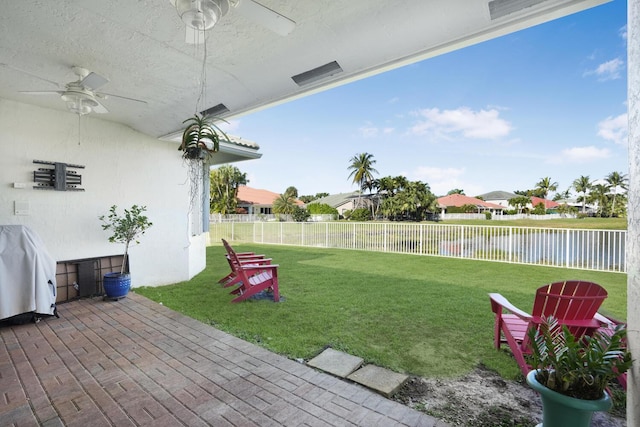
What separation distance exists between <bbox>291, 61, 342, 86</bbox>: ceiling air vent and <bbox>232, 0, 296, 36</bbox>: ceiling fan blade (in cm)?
116

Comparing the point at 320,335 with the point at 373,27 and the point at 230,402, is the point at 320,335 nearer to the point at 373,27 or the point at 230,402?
the point at 230,402

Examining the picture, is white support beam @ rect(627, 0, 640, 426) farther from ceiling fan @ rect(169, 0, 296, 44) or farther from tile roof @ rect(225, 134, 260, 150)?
tile roof @ rect(225, 134, 260, 150)

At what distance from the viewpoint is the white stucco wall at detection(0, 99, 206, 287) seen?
4.12m

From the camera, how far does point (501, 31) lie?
2291 mm

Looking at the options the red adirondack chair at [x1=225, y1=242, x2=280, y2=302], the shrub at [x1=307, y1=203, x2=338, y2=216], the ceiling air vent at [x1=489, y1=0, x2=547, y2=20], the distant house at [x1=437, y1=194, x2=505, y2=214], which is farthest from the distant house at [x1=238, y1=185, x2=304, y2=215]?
the ceiling air vent at [x1=489, y1=0, x2=547, y2=20]

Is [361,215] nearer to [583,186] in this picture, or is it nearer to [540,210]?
[540,210]

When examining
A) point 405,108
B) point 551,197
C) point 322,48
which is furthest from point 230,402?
point 551,197

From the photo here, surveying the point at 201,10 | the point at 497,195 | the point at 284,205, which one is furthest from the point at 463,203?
the point at 201,10

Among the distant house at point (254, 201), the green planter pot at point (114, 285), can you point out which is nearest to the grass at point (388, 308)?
the green planter pot at point (114, 285)

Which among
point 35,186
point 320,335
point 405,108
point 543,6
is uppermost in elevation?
point 405,108

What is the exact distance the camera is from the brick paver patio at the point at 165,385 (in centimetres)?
195

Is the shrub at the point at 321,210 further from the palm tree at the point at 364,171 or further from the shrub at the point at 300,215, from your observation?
the palm tree at the point at 364,171

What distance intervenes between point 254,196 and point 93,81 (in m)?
35.2

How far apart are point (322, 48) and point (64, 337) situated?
164 inches
